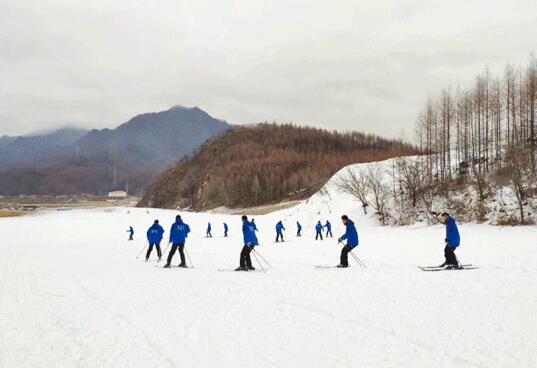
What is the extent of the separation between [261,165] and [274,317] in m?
127

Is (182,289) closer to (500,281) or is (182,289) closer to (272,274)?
(272,274)

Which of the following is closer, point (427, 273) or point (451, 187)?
point (427, 273)

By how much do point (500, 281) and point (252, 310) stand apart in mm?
6625

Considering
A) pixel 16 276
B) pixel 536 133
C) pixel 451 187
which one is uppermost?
pixel 536 133

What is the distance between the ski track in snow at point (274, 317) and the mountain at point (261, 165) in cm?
8202

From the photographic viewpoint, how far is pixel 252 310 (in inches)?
324

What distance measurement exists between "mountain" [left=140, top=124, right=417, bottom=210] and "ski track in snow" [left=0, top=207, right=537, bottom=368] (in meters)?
82.0

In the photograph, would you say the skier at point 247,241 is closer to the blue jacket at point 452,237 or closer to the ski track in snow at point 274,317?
the ski track in snow at point 274,317

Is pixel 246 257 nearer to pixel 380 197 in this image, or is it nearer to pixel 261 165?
pixel 380 197

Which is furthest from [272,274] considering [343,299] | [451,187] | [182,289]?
[451,187]

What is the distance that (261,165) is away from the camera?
134625mm

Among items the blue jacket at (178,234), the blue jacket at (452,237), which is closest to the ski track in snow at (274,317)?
the blue jacket at (452,237)

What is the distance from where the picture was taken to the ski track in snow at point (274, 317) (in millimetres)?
5617

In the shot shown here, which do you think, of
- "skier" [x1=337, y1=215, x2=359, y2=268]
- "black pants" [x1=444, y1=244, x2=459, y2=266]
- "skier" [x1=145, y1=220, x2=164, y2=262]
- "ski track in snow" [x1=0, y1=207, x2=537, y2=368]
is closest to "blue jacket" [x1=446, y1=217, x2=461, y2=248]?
"black pants" [x1=444, y1=244, x2=459, y2=266]
